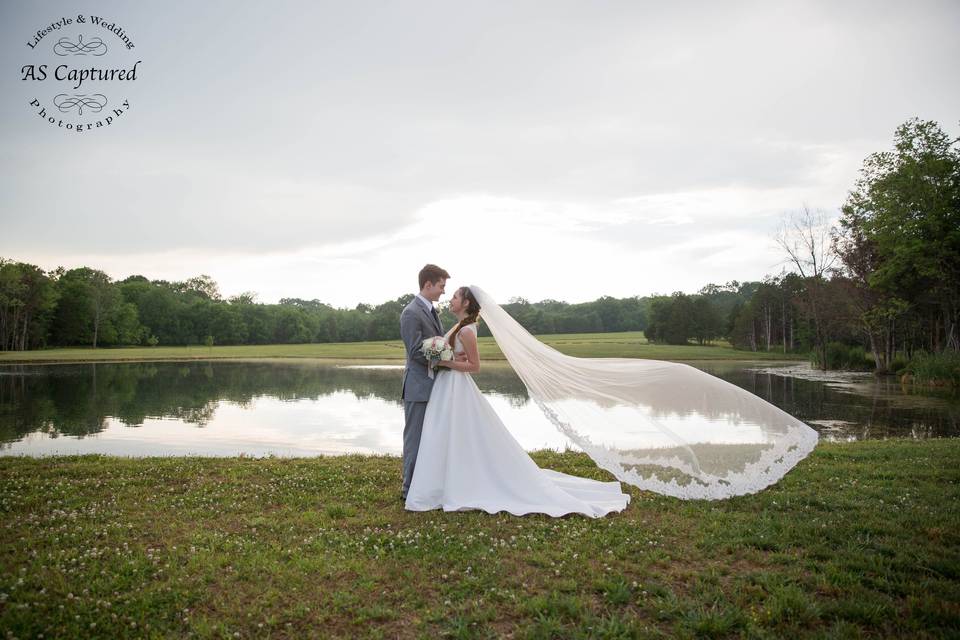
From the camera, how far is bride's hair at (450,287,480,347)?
8.10 m

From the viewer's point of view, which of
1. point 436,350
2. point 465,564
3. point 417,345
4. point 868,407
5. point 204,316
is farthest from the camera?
point 204,316

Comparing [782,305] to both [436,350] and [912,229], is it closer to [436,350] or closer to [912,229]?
[912,229]

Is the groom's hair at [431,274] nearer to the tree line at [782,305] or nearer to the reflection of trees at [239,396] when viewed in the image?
the reflection of trees at [239,396]

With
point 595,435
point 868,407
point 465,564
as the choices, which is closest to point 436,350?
point 595,435

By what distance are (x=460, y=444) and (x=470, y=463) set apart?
12.7 inches

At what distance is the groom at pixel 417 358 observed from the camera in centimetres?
803

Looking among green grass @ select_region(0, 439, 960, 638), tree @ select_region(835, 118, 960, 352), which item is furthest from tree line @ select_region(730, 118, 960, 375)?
green grass @ select_region(0, 439, 960, 638)

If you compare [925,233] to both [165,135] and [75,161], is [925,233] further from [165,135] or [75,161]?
[75,161]

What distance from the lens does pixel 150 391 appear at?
25641mm

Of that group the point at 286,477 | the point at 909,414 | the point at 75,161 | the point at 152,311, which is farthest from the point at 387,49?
the point at 152,311

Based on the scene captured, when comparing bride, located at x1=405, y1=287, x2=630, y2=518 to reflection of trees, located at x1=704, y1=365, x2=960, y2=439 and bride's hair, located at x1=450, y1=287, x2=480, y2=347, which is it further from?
reflection of trees, located at x1=704, y1=365, x2=960, y2=439

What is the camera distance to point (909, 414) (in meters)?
19.5

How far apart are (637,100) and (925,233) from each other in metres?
22.3

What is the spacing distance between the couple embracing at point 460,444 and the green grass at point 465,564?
1.22 feet
